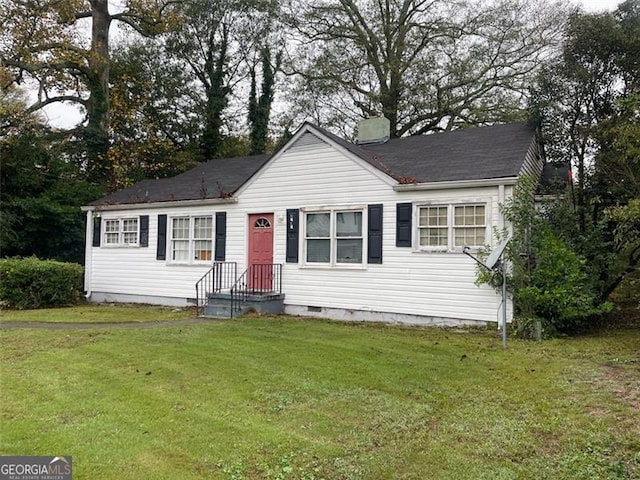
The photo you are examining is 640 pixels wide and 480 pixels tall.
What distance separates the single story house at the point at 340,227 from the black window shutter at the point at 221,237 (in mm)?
29

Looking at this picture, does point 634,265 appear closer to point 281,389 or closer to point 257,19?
point 281,389

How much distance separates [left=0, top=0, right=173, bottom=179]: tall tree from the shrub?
8.79 metres

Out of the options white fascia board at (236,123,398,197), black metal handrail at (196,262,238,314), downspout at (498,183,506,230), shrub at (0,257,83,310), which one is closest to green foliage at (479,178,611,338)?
downspout at (498,183,506,230)

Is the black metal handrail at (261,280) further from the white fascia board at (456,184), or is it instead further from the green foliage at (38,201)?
the green foliage at (38,201)

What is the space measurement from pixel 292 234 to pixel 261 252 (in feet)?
3.81

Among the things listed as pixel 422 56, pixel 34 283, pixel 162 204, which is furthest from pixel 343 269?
pixel 422 56

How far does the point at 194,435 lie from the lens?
3.92 m

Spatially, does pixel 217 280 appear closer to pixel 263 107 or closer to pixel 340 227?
pixel 340 227

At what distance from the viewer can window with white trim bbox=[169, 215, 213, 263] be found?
13.3 meters

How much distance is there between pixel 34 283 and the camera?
12570 mm

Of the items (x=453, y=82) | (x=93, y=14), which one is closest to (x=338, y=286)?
(x=453, y=82)

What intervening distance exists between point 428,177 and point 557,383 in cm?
552

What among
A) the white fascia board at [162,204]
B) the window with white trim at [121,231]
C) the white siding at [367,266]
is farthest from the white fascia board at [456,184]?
the window with white trim at [121,231]

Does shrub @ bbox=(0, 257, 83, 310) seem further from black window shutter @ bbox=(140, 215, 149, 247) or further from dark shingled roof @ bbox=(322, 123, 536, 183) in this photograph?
dark shingled roof @ bbox=(322, 123, 536, 183)
